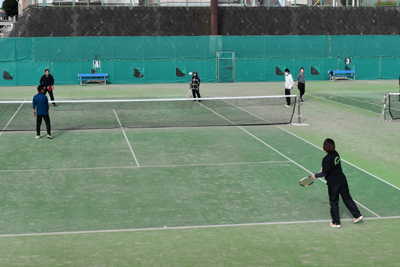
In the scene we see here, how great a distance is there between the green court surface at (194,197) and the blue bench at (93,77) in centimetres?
1973

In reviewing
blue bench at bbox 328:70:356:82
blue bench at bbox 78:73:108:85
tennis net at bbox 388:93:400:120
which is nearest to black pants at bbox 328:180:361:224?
tennis net at bbox 388:93:400:120

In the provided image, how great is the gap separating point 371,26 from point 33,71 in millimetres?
27209

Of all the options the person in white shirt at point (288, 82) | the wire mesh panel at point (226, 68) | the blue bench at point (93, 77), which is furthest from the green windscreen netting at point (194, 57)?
the person in white shirt at point (288, 82)

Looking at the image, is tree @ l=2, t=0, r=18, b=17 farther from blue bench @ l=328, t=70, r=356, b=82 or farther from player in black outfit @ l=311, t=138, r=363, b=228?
player in black outfit @ l=311, t=138, r=363, b=228

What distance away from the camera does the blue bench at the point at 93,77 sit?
3812 centimetres

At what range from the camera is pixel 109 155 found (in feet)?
49.4

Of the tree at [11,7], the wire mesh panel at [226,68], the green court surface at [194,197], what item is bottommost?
the green court surface at [194,197]

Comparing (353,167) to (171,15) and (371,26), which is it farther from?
(371,26)

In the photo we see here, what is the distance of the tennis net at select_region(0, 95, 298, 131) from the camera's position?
66.6 feet

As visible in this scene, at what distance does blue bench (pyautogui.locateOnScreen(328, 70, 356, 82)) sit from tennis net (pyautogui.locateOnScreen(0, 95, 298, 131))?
1480 cm

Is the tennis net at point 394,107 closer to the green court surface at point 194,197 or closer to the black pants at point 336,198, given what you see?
the green court surface at point 194,197

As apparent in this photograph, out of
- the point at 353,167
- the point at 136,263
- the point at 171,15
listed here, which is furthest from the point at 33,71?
the point at 136,263

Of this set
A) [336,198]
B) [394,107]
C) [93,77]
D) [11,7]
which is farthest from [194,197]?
[11,7]

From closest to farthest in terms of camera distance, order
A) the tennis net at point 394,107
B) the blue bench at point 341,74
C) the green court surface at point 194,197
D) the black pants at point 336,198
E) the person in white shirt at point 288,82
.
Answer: the green court surface at point 194,197, the black pants at point 336,198, the tennis net at point 394,107, the person in white shirt at point 288,82, the blue bench at point 341,74
